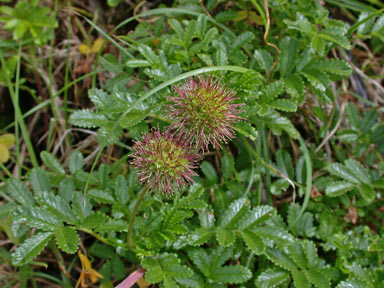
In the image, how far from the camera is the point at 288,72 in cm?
250

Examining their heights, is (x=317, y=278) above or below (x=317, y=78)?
below

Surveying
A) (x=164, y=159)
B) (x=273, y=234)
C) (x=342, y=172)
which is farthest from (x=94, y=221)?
(x=342, y=172)

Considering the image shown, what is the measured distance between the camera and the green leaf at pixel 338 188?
2.64 meters

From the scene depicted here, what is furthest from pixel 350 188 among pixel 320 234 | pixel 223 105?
pixel 223 105

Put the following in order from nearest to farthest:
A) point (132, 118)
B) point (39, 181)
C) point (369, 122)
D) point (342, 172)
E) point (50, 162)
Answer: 1. point (132, 118)
2. point (39, 181)
3. point (50, 162)
4. point (342, 172)
5. point (369, 122)

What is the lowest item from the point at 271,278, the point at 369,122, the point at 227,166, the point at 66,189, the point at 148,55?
the point at 271,278

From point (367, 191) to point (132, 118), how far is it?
159 centimetres

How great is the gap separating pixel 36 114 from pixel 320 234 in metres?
2.31

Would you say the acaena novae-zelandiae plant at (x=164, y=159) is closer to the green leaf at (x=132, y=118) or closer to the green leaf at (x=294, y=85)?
the green leaf at (x=132, y=118)

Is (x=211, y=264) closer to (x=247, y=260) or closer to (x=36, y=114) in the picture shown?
(x=247, y=260)

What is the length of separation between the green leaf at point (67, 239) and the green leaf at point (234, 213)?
2.69ft

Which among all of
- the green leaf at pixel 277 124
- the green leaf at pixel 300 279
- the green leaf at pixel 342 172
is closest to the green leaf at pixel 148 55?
the green leaf at pixel 277 124

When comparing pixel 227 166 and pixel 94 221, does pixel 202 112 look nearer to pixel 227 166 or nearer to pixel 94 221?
pixel 94 221

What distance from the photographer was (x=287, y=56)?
8.18 ft
